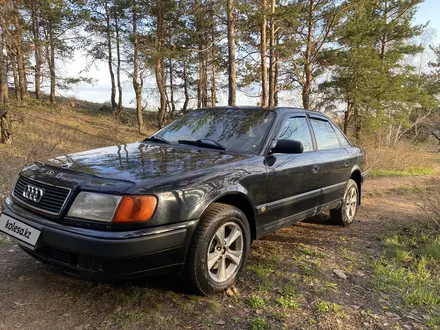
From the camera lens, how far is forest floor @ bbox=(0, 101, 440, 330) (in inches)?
100

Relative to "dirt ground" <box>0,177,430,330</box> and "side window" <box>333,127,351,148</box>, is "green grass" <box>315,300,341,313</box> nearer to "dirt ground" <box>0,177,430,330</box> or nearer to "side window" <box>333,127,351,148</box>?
"dirt ground" <box>0,177,430,330</box>

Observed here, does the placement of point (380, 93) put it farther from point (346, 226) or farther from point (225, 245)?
point (225, 245)

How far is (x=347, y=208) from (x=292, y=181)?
1.93 meters

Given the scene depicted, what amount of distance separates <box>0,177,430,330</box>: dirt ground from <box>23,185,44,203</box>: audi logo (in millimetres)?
575

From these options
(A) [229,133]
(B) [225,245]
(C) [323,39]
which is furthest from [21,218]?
(C) [323,39]

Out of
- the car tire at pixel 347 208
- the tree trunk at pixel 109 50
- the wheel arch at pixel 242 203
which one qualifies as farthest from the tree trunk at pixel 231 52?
the tree trunk at pixel 109 50

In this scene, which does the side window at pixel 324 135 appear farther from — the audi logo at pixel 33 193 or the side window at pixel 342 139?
the audi logo at pixel 33 193

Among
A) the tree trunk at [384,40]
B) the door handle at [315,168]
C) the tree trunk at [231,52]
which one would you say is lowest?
the door handle at [315,168]

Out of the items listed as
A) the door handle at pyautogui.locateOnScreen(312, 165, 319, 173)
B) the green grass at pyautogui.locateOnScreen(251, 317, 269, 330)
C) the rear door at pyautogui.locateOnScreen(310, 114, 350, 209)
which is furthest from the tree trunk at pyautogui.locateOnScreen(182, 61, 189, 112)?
the green grass at pyautogui.locateOnScreen(251, 317, 269, 330)

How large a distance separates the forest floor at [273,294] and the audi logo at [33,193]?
55 centimetres

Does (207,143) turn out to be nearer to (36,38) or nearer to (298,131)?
(298,131)

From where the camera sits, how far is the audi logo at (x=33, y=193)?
2586 millimetres

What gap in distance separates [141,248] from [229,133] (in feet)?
5.80

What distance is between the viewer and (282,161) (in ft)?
11.4
